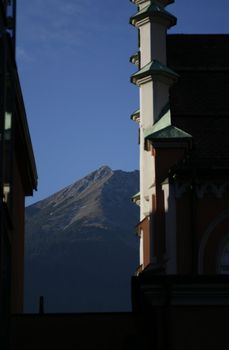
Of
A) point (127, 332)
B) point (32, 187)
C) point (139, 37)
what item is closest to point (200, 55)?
point (139, 37)

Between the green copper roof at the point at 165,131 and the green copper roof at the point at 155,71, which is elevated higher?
the green copper roof at the point at 155,71

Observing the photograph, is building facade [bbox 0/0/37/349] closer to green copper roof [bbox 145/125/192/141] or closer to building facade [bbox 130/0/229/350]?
building facade [bbox 130/0/229/350]

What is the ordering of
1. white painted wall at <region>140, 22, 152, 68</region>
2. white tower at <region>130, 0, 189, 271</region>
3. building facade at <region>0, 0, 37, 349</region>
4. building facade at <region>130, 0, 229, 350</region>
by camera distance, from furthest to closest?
white painted wall at <region>140, 22, 152, 68</region>
white tower at <region>130, 0, 189, 271</region>
building facade at <region>0, 0, 37, 349</region>
building facade at <region>130, 0, 229, 350</region>

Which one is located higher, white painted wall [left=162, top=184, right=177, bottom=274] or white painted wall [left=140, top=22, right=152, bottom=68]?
white painted wall [left=140, top=22, right=152, bottom=68]

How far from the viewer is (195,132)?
83.6 feet

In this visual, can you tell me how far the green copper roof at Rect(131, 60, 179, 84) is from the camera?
2681cm

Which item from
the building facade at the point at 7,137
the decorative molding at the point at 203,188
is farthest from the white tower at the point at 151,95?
the building facade at the point at 7,137

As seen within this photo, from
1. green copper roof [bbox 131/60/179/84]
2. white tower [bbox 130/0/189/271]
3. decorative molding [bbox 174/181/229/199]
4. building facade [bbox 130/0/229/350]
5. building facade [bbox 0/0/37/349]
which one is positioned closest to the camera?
building facade [bbox 130/0/229/350]

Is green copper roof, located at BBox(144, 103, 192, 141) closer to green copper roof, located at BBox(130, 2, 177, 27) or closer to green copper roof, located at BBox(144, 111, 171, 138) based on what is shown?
green copper roof, located at BBox(144, 111, 171, 138)

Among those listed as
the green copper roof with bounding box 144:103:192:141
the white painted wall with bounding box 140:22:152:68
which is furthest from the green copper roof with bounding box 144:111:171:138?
the white painted wall with bounding box 140:22:152:68

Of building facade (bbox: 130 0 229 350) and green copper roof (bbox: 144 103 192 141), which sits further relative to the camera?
green copper roof (bbox: 144 103 192 141)

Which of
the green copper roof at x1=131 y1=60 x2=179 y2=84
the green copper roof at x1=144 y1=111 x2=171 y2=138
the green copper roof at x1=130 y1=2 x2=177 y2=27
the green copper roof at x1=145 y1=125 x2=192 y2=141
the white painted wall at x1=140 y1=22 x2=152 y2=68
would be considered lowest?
the green copper roof at x1=145 y1=125 x2=192 y2=141

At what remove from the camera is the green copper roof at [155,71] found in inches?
1056

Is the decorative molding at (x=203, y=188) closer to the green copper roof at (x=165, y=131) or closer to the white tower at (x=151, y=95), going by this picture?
the white tower at (x=151, y=95)
